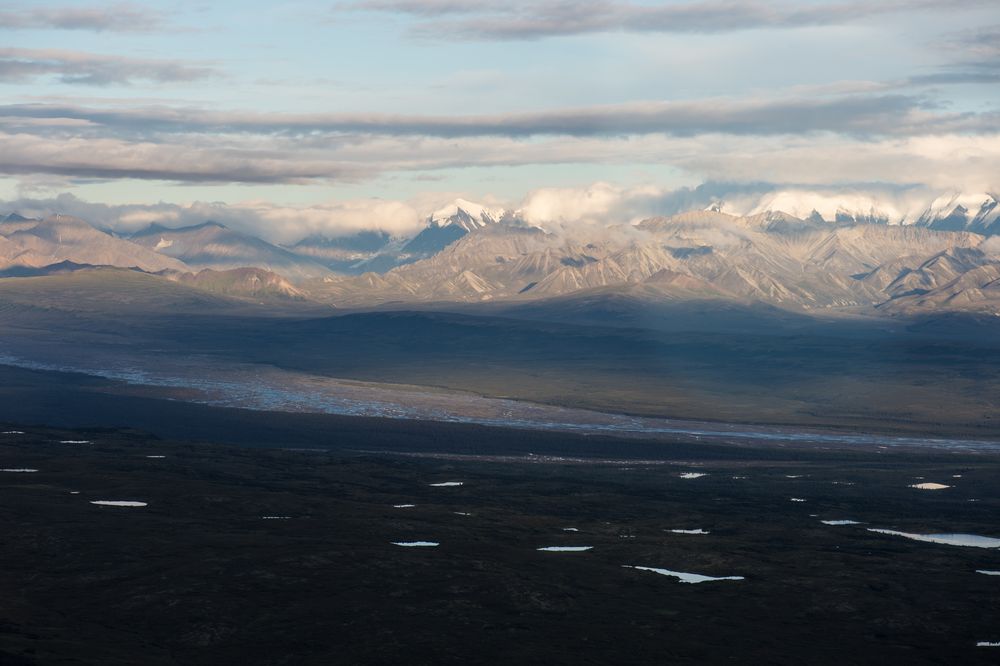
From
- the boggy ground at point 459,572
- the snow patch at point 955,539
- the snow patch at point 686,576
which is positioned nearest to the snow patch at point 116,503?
the boggy ground at point 459,572

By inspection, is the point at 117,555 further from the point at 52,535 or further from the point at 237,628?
the point at 237,628

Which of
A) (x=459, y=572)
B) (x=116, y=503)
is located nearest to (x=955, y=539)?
(x=459, y=572)

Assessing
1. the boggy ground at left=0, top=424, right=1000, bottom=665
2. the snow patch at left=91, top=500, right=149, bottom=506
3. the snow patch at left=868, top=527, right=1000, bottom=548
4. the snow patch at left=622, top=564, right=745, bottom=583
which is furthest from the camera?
the snow patch at left=868, top=527, right=1000, bottom=548

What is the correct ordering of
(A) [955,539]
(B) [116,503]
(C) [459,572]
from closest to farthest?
(C) [459,572] → (B) [116,503] → (A) [955,539]

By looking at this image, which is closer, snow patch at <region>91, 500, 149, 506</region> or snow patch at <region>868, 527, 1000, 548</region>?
snow patch at <region>91, 500, 149, 506</region>

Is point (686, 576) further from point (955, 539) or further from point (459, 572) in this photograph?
point (955, 539)

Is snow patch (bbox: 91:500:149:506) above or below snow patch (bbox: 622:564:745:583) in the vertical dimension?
above

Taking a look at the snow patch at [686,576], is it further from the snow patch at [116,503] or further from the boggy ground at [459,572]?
the snow patch at [116,503]

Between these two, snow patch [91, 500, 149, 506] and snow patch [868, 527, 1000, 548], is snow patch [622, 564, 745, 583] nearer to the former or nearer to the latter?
snow patch [868, 527, 1000, 548]

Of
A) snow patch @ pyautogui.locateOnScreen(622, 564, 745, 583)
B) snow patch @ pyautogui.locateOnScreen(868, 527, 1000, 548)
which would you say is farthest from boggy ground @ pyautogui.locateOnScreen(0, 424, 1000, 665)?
snow patch @ pyautogui.locateOnScreen(868, 527, 1000, 548)
